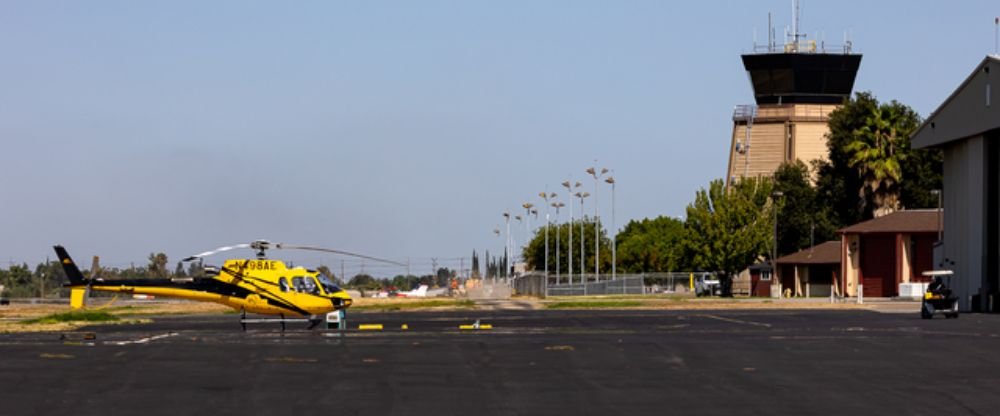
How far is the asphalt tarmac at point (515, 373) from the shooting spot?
18.8 m

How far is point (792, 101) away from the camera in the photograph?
121 meters

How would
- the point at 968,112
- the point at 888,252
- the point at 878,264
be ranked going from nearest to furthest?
the point at 968,112 < the point at 888,252 < the point at 878,264

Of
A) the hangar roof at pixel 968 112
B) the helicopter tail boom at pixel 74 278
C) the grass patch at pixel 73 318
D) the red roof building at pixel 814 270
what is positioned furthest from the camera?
the red roof building at pixel 814 270

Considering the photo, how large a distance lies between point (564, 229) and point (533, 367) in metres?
154

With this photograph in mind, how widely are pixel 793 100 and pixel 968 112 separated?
59.7 m

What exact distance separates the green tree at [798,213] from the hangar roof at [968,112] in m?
49.5

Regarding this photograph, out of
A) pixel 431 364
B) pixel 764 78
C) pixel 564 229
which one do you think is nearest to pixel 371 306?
pixel 431 364

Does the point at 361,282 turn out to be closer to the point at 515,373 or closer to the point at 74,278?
the point at 74,278

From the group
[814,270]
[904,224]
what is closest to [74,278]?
[904,224]

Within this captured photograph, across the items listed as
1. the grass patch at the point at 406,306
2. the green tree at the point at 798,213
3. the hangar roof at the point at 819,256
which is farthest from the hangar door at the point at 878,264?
the grass patch at the point at 406,306

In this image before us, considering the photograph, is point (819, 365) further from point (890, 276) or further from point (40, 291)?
point (40, 291)

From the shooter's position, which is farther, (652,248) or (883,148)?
(652,248)

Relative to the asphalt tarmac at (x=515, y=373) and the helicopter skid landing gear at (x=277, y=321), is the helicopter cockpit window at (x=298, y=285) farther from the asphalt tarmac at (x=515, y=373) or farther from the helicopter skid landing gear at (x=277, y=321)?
the asphalt tarmac at (x=515, y=373)

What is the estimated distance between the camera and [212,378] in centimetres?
2309
